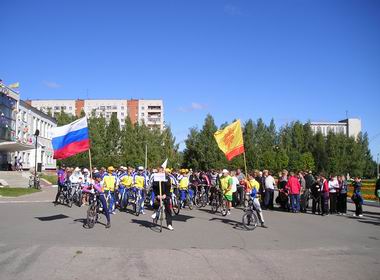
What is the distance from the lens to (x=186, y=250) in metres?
9.48

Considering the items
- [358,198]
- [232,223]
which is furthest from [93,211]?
[358,198]

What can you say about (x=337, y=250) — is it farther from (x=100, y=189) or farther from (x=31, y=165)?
(x=31, y=165)

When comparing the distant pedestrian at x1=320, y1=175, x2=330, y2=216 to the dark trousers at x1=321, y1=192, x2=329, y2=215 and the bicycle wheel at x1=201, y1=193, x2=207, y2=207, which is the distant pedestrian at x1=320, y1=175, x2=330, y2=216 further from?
the bicycle wheel at x1=201, y1=193, x2=207, y2=207

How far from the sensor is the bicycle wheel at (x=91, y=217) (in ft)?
42.1

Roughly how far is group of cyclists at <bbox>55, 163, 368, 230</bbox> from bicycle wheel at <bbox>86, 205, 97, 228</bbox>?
320mm

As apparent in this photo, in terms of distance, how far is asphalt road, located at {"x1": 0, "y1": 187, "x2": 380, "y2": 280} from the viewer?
743cm

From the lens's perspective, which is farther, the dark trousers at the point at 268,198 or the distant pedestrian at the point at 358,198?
the dark trousers at the point at 268,198

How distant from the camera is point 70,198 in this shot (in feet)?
68.7

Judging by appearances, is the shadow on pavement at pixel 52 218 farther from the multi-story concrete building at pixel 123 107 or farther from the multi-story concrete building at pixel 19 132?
the multi-story concrete building at pixel 123 107

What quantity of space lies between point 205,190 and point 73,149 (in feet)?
30.0

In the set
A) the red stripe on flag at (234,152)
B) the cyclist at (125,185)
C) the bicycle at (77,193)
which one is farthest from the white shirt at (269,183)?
the bicycle at (77,193)

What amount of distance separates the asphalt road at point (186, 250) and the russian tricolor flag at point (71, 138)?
2.55 m

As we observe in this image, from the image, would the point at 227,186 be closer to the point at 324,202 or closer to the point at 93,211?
the point at 324,202

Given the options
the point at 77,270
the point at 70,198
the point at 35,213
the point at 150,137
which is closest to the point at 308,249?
the point at 77,270
